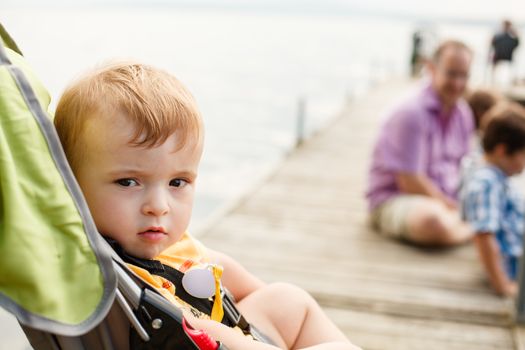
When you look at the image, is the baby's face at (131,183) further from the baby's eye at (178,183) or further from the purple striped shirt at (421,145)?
the purple striped shirt at (421,145)

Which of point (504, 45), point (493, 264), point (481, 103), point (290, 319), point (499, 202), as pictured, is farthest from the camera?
point (504, 45)

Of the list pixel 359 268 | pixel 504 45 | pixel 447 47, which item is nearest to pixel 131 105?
pixel 359 268

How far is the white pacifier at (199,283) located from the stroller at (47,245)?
0.25 m

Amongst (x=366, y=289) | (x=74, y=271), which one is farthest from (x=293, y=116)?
(x=74, y=271)

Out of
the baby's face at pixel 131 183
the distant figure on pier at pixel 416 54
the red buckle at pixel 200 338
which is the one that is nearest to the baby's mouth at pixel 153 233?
the baby's face at pixel 131 183

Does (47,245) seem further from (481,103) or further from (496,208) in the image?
(481,103)

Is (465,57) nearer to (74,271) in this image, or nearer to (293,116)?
(74,271)

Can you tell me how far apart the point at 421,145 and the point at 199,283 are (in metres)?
3.01

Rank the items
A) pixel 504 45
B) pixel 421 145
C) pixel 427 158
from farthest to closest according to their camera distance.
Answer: pixel 504 45
pixel 427 158
pixel 421 145

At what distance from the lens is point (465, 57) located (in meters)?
4.17

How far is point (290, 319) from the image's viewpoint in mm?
1860

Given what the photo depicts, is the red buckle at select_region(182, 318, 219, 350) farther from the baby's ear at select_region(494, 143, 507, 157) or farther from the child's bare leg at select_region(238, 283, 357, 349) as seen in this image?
the baby's ear at select_region(494, 143, 507, 157)

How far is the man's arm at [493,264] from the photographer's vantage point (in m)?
3.50

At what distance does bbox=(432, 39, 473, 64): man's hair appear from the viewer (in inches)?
166
